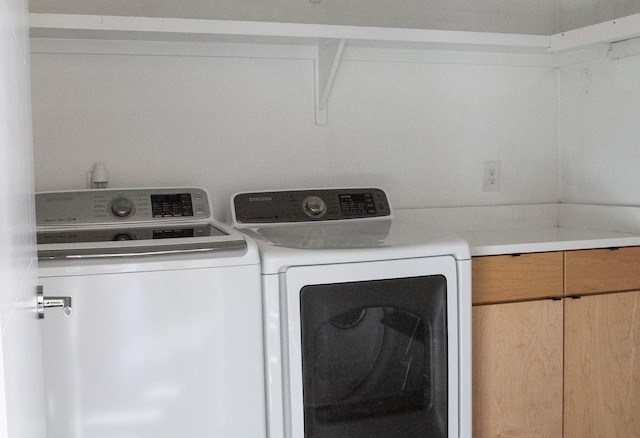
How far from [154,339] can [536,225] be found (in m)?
1.69

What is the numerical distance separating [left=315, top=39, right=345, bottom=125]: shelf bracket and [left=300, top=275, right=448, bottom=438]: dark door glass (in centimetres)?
82

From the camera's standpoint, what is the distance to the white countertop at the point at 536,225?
2113mm

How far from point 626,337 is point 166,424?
148 cm

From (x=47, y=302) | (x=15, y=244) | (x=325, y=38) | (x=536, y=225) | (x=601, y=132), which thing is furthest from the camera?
(x=536, y=225)

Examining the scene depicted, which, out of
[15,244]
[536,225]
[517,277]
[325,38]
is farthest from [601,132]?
[15,244]

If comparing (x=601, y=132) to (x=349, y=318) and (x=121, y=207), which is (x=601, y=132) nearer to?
(x=349, y=318)

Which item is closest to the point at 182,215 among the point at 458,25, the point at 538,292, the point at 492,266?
the point at 492,266

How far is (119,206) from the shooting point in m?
2.02

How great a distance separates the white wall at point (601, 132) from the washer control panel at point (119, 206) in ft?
4.79

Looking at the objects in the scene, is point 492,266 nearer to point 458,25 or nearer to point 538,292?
point 538,292

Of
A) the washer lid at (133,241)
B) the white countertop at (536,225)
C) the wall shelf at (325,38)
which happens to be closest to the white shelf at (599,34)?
the wall shelf at (325,38)

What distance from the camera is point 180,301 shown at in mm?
1564

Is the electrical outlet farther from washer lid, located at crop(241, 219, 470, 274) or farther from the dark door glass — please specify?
the dark door glass

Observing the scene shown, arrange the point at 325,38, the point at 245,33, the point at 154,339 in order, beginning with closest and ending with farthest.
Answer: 1. the point at 154,339
2. the point at 245,33
3. the point at 325,38
